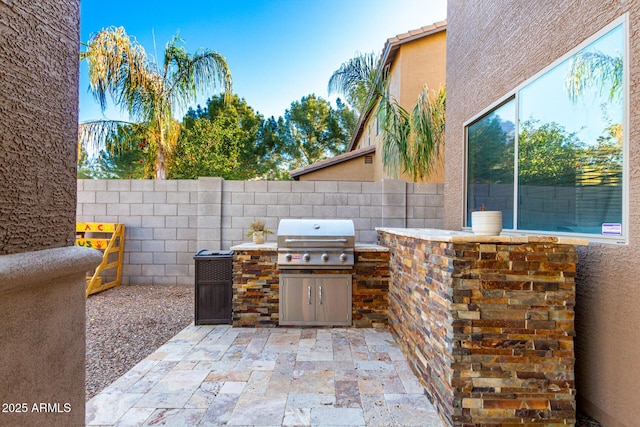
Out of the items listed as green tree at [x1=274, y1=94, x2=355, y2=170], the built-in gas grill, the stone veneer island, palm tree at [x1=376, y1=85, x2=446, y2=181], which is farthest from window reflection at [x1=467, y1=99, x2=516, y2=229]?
green tree at [x1=274, y1=94, x2=355, y2=170]

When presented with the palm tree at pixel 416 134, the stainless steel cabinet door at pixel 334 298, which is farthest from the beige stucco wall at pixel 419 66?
the stainless steel cabinet door at pixel 334 298

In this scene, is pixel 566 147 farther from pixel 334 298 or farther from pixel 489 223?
pixel 334 298

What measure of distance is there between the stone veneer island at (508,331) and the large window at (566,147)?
0.42 m

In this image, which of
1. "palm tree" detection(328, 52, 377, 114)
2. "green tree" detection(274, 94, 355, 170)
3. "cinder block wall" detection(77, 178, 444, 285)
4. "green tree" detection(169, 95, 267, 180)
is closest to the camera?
"cinder block wall" detection(77, 178, 444, 285)

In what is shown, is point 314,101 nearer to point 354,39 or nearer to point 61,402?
point 354,39

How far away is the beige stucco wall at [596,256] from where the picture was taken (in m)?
1.83

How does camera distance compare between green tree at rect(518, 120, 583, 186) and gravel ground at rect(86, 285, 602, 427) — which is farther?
gravel ground at rect(86, 285, 602, 427)

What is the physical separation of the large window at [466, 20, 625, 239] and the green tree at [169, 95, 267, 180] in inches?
426

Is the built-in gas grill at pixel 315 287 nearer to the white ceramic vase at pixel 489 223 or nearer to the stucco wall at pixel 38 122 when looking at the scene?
the white ceramic vase at pixel 489 223

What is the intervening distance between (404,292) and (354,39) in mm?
9213

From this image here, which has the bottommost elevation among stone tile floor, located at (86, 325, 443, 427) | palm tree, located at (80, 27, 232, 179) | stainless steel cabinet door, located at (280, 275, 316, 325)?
stone tile floor, located at (86, 325, 443, 427)

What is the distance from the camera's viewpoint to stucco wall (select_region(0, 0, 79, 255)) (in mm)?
903

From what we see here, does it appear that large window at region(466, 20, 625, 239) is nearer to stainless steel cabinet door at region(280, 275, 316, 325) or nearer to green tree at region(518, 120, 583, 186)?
green tree at region(518, 120, 583, 186)

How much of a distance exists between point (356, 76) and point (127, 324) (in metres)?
6.14
